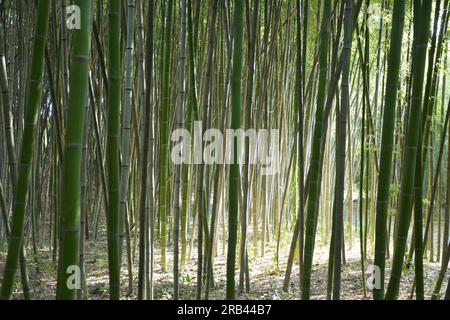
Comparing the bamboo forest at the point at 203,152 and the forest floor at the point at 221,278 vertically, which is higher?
the bamboo forest at the point at 203,152

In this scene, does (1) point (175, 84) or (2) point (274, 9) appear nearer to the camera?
(2) point (274, 9)

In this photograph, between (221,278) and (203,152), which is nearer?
(203,152)

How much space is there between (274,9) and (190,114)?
48.2 inches

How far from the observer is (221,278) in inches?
166

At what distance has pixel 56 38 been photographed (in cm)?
316

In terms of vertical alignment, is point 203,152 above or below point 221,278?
above

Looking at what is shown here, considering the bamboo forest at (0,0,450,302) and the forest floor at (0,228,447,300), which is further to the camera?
the forest floor at (0,228,447,300)

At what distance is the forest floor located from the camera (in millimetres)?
3713

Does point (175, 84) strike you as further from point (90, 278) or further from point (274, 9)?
point (90, 278)

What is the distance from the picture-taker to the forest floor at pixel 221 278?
3713mm

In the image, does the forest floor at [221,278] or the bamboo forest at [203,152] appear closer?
the bamboo forest at [203,152]

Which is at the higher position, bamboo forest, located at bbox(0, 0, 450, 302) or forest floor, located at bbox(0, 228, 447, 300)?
bamboo forest, located at bbox(0, 0, 450, 302)
